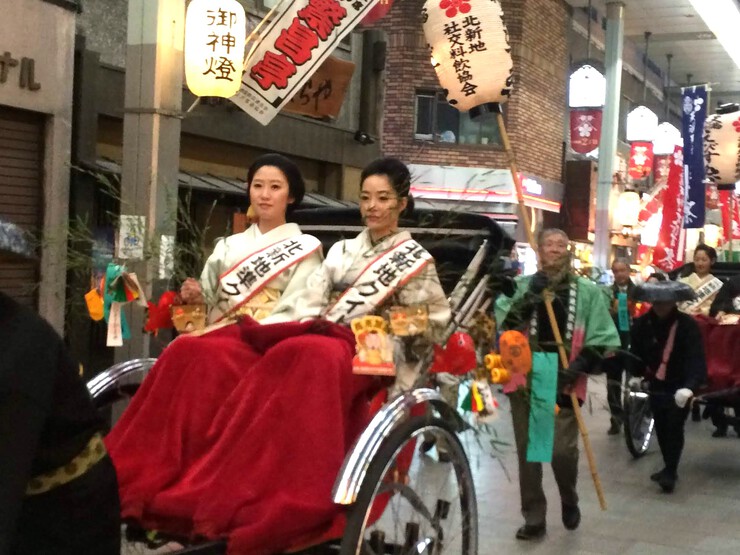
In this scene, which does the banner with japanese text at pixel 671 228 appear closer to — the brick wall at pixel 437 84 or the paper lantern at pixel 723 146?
the paper lantern at pixel 723 146

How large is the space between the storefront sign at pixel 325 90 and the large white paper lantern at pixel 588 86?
9.48 m

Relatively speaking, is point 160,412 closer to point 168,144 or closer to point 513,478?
point 168,144

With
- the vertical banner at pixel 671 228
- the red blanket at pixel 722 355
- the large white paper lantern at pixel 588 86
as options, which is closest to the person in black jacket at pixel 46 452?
the red blanket at pixel 722 355

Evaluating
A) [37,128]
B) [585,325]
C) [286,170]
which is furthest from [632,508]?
[37,128]

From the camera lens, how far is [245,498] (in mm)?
3383

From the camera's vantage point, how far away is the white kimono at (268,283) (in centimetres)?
460

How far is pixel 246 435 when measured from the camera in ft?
11.7

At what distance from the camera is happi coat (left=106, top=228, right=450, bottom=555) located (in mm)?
3375

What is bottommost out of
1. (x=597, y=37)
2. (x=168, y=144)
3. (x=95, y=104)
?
(x=168, y=144)

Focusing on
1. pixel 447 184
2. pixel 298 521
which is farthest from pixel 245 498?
pixel 447 184

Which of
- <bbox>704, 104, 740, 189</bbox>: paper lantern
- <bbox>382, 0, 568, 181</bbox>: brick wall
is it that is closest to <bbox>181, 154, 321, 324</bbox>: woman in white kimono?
<bbox>704, 104, 740, 189</bbox>: paper lantern

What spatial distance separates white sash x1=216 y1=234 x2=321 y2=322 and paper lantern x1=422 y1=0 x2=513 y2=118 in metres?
2.70

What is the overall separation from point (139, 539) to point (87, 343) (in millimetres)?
6487

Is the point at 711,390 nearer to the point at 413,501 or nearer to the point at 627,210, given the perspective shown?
the point at 413,501
